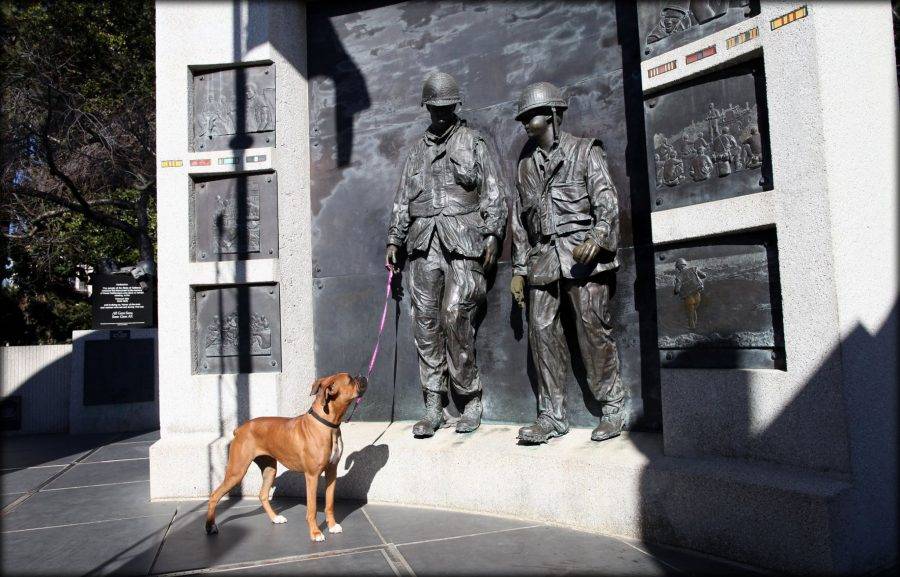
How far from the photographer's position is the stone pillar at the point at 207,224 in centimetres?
608

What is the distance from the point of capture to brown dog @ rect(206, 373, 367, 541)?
434cm

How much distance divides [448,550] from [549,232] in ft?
8.13

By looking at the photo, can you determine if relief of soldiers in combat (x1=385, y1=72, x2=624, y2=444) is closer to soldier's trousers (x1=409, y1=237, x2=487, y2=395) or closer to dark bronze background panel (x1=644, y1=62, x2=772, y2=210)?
soldier's trousers (x1=409, y1=237, x2=487, y2=395)

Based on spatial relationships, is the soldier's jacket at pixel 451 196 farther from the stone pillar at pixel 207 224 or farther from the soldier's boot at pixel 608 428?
the soldier's boot at pixel 608 428

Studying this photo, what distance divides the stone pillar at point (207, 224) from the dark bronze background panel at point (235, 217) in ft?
0.19

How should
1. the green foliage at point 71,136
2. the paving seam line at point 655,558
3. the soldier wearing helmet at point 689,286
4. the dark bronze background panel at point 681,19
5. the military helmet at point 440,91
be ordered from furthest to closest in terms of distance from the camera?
the green foliage at point 71,136, the military helmet at point 440,91, the soldier wearing helmet at point 689,286, the dark bronze background panel at point 681,19, the paving seam line at point 655,558

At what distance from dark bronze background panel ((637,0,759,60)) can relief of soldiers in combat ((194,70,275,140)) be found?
141 inches

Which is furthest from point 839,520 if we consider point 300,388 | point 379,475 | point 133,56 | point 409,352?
point 133,56

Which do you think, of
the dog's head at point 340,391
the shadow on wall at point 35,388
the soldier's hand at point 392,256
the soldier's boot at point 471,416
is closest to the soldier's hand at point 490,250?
the soldier's hand at point 392,256

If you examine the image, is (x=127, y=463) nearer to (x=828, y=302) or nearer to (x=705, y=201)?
(x=705, y=201)

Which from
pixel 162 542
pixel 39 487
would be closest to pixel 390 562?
pixel 162 542

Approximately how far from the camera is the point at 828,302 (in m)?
3.61

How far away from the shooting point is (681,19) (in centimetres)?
441

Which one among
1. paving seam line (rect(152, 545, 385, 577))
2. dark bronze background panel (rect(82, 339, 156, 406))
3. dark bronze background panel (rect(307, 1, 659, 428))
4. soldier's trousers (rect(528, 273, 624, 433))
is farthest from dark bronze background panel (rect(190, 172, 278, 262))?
dark bronze background panel (rect(82, 339, 156, 406))
